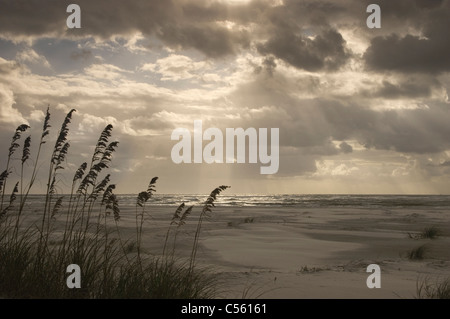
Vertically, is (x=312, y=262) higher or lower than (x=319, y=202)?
lower

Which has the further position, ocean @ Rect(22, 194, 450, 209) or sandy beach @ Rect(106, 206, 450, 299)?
ocean @ Rect(22, 194, 450, 209)

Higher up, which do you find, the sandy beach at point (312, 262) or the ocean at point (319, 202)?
the ocean at point (319, 202)

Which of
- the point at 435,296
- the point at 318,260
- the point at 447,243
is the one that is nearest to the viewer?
the point at 435,296

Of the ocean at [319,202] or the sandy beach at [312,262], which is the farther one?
the ocean at [319,202]

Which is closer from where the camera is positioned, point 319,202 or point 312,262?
point 312,262

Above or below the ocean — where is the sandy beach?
below
